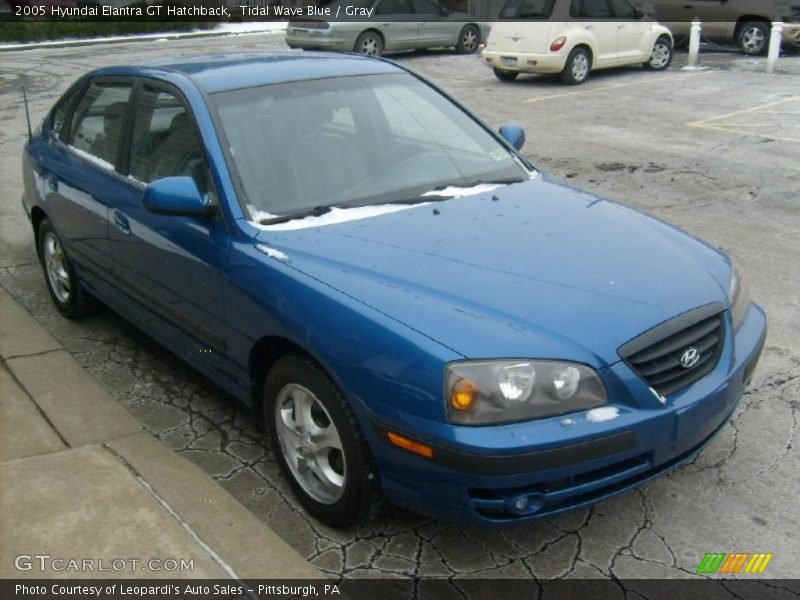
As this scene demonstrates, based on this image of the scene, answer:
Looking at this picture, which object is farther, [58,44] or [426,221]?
[58,44]

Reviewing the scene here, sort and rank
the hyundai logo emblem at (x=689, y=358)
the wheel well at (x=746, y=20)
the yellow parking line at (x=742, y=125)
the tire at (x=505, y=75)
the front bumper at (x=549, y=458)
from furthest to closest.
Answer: the wheel well at (x=746, y=20) → the tire at (x=505, y=75) → the yellow parking line at (x=742, y=125) → the hyundai logo emblem at (x=689, y=358) → the front bumper at (x=549, y=458)

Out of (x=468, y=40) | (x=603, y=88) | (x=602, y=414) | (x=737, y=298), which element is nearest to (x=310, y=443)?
(x=602, y=414)

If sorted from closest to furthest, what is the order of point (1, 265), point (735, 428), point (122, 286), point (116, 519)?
A: point (116, 519), point (735, 428), point (122, 286), point (1, 265)

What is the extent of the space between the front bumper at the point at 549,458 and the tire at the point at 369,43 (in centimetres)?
1633

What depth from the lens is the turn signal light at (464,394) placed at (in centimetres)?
265

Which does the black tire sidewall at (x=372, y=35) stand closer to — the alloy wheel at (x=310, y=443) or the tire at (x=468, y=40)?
Answer: the tire at (x=468, y=40)

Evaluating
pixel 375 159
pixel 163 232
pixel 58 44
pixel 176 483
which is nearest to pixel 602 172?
pixel 375 159

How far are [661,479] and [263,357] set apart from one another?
65.3 inches

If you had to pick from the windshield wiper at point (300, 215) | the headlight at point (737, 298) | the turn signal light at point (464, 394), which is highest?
the windshield wiper at point (300, 215)

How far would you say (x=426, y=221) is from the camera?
3559 millimetres

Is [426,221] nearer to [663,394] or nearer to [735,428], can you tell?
[663,394]

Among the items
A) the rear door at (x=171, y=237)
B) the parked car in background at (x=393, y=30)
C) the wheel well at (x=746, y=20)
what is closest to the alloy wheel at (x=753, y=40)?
the wheel well at (x=746, y=20)

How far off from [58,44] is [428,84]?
25.8m

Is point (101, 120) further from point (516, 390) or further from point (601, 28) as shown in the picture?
point (601, 28)
